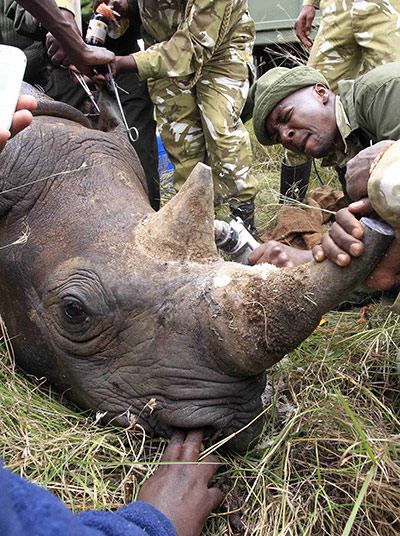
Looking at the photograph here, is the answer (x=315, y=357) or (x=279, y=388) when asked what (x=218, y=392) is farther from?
(x=315, y=357)

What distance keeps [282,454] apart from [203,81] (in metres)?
3.92

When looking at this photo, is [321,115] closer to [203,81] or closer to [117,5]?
[203,81]

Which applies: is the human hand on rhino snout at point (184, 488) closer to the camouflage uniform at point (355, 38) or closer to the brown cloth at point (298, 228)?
the brown cloth at point (298, 228)

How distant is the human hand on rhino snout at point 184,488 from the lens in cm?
209

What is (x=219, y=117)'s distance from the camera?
5246mm

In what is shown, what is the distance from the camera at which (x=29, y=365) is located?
116 inches

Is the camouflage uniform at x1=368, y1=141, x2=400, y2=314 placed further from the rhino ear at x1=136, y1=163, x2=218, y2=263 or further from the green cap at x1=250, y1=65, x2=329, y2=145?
the green cap at x1=250, y1=65, x2=329, y2=145

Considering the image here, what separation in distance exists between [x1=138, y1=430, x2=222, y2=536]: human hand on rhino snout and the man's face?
2794 millimetres

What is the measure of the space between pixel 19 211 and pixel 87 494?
1492mm

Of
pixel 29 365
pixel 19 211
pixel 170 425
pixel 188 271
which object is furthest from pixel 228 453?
pixel 19 211

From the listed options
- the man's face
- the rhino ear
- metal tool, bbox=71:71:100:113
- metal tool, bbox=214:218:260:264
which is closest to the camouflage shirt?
metal tool, bbox=71:71:100:113

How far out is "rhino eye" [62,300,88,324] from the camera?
2.62 meters

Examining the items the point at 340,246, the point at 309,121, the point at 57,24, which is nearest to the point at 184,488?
the point at 340,246

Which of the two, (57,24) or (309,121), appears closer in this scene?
(57,24)
